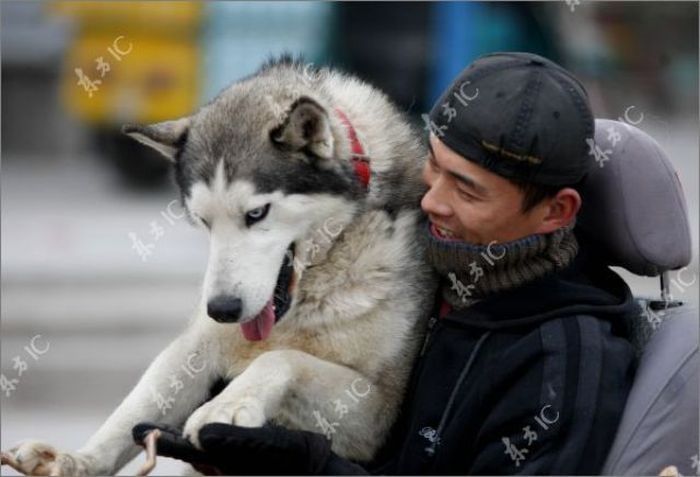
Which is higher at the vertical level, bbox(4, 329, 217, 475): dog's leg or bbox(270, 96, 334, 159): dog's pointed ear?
bbox(270, 96, 334, 159): dog's pointed ear

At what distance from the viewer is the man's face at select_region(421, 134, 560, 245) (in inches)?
109

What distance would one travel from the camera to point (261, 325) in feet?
10.3

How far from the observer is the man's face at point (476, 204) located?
9.12 ft

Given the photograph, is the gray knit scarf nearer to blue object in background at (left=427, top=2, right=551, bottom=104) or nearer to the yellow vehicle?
blue object in background at (left=427, top=2, right=551, bottom=104)

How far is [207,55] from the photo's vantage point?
12164mm

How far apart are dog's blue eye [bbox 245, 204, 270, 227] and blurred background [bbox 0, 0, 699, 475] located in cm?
501

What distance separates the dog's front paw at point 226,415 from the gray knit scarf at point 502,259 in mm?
508

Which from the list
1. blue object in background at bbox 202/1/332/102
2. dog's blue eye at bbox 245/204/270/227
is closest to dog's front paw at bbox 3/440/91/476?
dog's blue eye at bbox 245/204/270/227

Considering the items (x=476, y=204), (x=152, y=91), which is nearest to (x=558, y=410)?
(x=476, y=204)

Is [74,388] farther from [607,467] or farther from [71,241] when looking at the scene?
[607,467]

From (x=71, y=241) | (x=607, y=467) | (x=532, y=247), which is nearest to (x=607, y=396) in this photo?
(x=607, y=467)

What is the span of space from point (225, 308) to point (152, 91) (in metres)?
9.64

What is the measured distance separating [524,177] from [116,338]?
6.56 metres

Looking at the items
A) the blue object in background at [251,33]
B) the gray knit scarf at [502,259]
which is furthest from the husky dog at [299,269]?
the blue object in background at [251,33]
